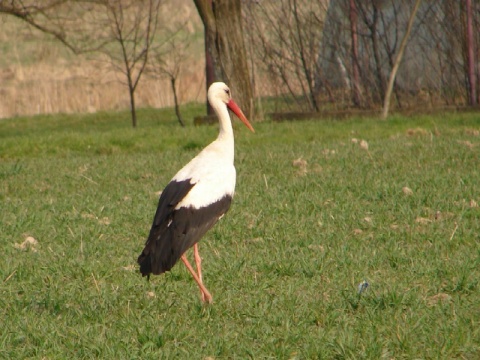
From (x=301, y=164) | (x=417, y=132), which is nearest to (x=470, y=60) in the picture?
(x=417, y=132)

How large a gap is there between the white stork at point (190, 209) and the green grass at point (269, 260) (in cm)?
31

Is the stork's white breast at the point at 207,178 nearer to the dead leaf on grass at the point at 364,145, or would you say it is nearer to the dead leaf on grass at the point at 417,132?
the dead leaf on grass at the point at 364,145

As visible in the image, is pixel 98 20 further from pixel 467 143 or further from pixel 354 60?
pixel 467 143

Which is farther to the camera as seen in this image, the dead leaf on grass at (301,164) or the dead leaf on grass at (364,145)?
the dead leaf on grass at (364,145)

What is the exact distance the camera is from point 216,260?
690 cm

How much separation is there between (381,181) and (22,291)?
14.5 ft

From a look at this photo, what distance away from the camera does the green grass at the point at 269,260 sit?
4973 mm

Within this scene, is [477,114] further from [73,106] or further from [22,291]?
[73,106]

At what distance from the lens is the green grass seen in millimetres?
4973

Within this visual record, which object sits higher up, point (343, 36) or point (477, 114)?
point (343, 36)

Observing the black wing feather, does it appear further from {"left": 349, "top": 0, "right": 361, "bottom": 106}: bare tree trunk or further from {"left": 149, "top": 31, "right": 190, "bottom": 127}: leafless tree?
{"left": 149, "top": 31, "right": 190, "bottom": 127}: leafless tree

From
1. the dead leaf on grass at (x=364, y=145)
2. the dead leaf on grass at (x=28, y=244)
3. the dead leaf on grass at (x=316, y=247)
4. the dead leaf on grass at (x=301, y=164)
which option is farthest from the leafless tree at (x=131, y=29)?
the dead leaf on grass at (x=316, y=247)

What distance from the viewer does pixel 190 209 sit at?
233 inches

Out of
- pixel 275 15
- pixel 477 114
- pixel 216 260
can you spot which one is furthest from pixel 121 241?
pixel 275 15
